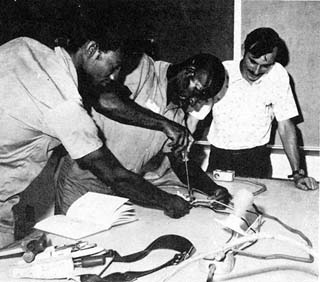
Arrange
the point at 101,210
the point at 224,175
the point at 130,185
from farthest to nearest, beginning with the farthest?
the point at 224,175 < the point at 130,185 < the point at 101,210

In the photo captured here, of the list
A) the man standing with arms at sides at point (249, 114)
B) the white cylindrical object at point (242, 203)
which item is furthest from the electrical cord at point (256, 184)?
the white cylindrical object at point (242, 203)

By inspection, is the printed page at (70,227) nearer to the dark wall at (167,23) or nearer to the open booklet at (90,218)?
the open booklet at (90,218)

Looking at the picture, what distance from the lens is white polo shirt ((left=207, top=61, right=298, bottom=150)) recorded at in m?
2.25

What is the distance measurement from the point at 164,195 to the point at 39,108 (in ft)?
1.77

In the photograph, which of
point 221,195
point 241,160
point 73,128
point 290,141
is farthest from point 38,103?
point 290,141

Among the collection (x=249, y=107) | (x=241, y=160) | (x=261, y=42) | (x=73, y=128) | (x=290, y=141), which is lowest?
(x=241, y=160)

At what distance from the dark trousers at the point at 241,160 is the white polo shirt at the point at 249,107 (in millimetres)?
44

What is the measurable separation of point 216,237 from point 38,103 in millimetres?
680

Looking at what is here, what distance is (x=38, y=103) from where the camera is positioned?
1178 mm

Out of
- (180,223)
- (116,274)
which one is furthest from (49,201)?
(116,274)

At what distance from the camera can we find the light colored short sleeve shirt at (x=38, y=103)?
118cm

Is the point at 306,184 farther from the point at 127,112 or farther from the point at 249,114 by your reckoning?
the point at 127,112

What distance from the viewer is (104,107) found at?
72.5 inches

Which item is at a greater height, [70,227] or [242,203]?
[242,203]
